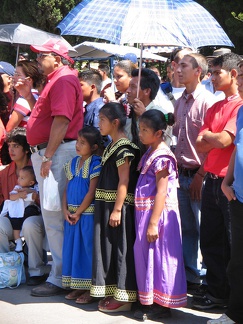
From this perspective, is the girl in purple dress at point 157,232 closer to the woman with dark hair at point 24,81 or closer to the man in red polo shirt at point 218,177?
the man in red polo shirt at point 218,177

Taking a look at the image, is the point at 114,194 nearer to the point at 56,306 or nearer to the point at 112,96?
the point at 56,306

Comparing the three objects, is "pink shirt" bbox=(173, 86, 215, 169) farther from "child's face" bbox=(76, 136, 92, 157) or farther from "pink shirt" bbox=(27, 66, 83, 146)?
"pink shirt" bbox=(27, 66, 83, 146)

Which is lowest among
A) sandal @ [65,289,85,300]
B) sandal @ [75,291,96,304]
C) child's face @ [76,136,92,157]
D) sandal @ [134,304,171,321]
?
sandal @ [65,289,85,300]

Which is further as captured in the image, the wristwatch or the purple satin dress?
the wristwatch

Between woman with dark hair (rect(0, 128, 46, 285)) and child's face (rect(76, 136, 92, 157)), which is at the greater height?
child's face (rect(76, 136, 92, 157))

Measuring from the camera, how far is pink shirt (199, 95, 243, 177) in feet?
16.1

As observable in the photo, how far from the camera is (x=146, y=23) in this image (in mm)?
5184

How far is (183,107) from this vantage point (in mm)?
5695

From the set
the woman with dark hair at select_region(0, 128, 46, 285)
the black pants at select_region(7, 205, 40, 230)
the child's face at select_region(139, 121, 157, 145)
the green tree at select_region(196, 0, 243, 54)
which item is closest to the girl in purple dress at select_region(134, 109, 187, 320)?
the child's face at select_region(139, 121, 157, 145)

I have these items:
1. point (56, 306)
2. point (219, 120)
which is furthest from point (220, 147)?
point (56, 306)

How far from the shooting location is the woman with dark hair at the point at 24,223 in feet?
20.0

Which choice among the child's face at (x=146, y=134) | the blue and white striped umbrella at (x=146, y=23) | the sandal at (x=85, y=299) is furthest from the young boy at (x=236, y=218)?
the sandal at (x=85, y=299)

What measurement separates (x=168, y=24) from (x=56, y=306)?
2.54 metres

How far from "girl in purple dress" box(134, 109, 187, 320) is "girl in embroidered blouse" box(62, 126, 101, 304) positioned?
58 cm
